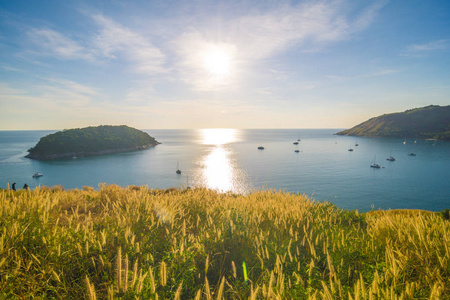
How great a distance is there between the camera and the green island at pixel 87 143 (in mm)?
106812

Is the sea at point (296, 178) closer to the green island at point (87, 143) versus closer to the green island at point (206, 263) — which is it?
the green island at point (87, 143)

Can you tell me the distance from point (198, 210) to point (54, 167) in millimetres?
102512

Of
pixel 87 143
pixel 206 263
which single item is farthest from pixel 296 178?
pixel 87 143

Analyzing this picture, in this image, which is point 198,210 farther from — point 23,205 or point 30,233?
point 23,205

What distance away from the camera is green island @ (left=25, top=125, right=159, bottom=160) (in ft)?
350

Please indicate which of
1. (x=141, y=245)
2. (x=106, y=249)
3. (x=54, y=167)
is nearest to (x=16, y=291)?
(x=106, y=249)

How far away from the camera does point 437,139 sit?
16988cm

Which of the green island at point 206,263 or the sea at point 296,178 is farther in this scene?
the sea at point 296,178

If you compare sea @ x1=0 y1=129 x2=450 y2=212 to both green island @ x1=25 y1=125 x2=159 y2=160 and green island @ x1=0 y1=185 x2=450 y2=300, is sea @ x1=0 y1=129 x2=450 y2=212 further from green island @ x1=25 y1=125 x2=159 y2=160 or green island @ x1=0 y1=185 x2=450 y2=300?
green island @ x1=0 y1=185 x2=450 y2=300

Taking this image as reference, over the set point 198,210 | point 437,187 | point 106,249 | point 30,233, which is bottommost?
point 437,187

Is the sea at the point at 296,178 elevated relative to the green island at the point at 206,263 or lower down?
lower down

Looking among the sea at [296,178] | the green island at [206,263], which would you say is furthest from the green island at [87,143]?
the green island at [206,263]

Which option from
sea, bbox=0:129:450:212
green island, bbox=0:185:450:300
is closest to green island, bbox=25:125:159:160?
sea, bbox=0:129:450:212

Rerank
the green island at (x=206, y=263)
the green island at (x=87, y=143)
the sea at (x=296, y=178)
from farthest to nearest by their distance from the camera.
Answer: the green island at (x=87, y=143) → the sea at (x=296, y=178) → the green island at (x=206, y=263)
